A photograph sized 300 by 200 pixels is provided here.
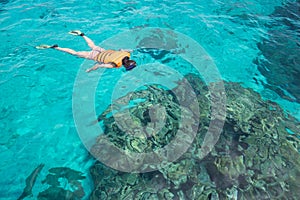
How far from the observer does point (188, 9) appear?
9867 millimetres

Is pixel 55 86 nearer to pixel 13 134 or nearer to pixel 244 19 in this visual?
pixel 13 134

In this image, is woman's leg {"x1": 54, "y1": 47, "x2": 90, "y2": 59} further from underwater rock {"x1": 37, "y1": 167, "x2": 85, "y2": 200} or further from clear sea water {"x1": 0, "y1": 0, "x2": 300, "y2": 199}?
underwater rock {"x1": 37, "y1": 167, "x2": 85, "y2": 200}

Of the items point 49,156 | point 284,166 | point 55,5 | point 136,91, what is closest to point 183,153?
point 284,166

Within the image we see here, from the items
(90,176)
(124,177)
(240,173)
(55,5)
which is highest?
(55,5)

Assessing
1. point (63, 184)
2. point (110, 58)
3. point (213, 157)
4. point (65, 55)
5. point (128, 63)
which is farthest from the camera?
point (65, 55)

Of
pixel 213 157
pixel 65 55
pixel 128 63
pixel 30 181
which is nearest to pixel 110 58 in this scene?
pixel 128 63

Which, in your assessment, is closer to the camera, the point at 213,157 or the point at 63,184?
the point at 213,157

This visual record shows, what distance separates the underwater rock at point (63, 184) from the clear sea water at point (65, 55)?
Answer: 126 millimetres

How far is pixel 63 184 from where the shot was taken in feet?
14.5

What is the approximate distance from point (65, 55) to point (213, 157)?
226 inches

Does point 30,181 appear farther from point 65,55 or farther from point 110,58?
point 65,55

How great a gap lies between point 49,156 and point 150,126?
235cm

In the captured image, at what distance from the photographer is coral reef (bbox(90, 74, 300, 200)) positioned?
383cm

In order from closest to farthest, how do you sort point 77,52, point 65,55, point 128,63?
point 128,63 < point 77,52 < point 65,55
